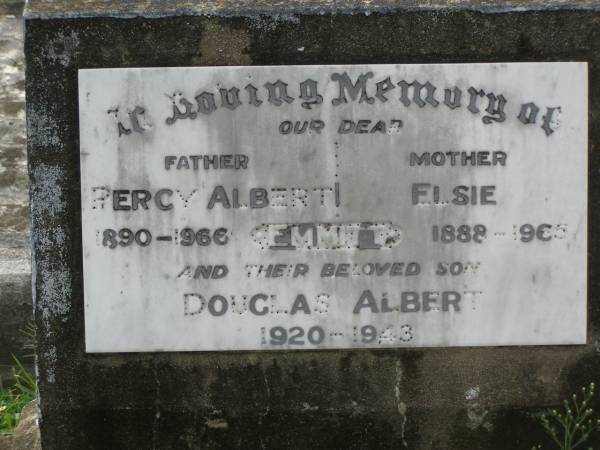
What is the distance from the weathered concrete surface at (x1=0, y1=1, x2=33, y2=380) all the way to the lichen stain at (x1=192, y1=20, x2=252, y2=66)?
1581 mm

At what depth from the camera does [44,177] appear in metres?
3.09

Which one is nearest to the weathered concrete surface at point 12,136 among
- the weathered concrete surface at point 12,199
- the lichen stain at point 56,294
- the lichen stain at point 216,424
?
the weathered concrete surface at point 12,199

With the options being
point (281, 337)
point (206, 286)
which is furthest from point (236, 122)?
point (281, 337)

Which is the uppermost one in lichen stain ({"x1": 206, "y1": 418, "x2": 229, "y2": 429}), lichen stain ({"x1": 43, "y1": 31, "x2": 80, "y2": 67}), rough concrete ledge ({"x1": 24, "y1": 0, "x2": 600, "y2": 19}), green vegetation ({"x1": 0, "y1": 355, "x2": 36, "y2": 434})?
rough concrete ledge ({"x1": 24, "y1": 0, "x2": 600, "y2": 19})

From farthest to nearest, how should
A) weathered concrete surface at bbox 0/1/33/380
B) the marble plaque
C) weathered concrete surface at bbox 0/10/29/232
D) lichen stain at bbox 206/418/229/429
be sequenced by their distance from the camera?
weathered concrete surface at bbox 0/10/29/232 < weathered concrete surface at bbox 0/1/33/380 < lichen stain at bbox 206/418/229/429 < the marble plaque

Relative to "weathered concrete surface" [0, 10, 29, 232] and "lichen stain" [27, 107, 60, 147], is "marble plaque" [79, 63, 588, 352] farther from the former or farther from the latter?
"weathered concrete surface" [0, 10, 29, 232]

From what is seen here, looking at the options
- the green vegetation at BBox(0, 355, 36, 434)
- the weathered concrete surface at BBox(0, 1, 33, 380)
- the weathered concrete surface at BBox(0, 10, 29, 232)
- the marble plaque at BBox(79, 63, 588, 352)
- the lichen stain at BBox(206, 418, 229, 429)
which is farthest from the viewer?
the weathered concrete surface at BBox(0, 10, 29, 232)

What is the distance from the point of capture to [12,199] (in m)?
4.71

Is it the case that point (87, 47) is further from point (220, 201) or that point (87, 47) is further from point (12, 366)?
point (12, 366)

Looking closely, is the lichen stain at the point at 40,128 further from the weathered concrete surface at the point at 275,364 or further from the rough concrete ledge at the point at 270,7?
the rough concrete ledge at the point at 270,7

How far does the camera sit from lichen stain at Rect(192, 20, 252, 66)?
3047 millimetres

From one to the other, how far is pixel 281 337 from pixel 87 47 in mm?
1369

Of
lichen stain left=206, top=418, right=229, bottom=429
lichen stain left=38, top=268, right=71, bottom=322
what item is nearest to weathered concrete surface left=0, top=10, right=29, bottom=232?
lichen stain left=38, top=268, right=71, bottom=322

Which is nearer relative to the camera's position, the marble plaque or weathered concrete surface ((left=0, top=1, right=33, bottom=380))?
the marble plaque
